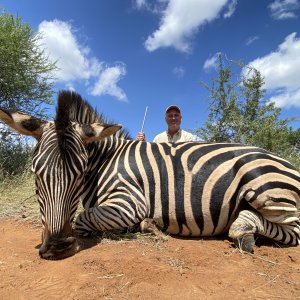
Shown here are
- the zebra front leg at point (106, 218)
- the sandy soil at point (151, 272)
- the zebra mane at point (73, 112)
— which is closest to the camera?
the sandy soil at point (151, 272)

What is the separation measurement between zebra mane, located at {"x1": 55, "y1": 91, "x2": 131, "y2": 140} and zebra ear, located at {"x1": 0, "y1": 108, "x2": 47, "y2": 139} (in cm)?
24

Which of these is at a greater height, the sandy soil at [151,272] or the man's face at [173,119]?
the man's face at [173,119]

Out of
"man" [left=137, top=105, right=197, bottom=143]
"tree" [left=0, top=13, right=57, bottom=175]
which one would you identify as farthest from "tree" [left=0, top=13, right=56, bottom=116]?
"man" [left=137, top=105, right=197, bottom=143]

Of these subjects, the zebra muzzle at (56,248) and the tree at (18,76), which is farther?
the tree at (18,76)

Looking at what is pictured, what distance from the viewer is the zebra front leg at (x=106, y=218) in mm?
3271

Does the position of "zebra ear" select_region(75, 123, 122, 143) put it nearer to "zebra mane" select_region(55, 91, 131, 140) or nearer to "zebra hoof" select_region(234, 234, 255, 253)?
"zebra mane" select_region(55, 91, 131, 140)

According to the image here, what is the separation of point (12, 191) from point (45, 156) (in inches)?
163

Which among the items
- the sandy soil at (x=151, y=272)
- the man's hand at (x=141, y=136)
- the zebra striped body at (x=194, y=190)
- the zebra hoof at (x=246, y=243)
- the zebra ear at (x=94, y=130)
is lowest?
the sandy soil at (x=151, y=272)

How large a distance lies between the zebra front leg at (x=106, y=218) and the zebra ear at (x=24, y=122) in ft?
2.90

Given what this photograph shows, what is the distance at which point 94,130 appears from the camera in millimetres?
3199

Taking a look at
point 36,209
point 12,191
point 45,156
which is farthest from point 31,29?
point 45,156

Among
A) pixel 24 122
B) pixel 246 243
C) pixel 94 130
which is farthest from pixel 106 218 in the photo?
pixel 246 243

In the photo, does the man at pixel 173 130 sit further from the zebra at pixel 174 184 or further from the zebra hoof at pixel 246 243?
the zebra hoof at pixel 246 243

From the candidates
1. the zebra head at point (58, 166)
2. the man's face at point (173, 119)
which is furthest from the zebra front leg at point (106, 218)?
the man's face at point (173, 119)
